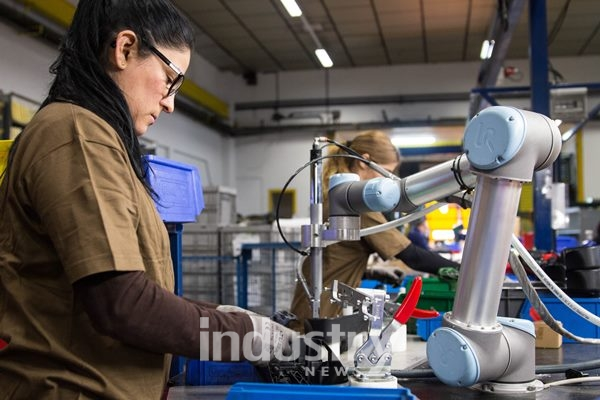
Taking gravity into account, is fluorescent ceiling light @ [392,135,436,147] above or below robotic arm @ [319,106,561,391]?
above

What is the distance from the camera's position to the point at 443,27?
7609mm

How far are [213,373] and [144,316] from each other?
366 millimetres

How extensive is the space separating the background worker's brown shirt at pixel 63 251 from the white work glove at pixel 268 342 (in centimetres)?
15

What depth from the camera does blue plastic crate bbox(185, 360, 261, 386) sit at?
101 centimetres

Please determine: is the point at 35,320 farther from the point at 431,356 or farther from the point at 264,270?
the point at 264,270

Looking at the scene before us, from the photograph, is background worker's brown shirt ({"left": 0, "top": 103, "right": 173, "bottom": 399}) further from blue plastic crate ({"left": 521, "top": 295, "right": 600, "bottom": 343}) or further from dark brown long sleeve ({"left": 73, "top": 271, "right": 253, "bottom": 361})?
blue plastic crate ({"left": 521, "top": 295, "right": 600, "bottom": 343})

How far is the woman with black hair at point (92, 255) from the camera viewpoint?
2.27 feet

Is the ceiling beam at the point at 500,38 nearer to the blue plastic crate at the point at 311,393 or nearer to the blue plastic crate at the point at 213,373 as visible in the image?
the blue plastic crate at the point at 213,373

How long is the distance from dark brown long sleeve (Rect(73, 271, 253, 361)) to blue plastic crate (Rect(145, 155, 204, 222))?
0.52m

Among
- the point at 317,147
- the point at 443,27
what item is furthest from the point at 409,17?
the point at 317,147

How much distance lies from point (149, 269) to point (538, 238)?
3.65 m

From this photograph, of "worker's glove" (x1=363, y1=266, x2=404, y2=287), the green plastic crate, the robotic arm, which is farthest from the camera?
"worker's glove" (x1=363, y1=266, x2=404, y2=287)

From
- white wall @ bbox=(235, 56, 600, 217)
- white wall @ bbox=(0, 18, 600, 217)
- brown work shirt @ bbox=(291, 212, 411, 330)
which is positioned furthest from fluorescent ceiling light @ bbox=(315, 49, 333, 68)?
brown work shirt @ bbox=(291, 212, 411, 330)

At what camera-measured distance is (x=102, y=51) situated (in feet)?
2.78
